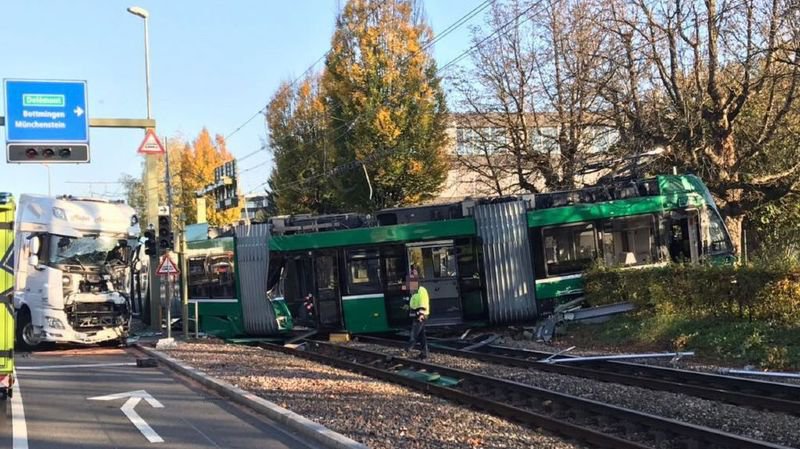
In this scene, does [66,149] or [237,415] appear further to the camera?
[66,149]

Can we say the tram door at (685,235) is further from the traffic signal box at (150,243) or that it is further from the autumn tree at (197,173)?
the autumn tree at (197,173)

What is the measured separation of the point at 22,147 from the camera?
1869 centimetres

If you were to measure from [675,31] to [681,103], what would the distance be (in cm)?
204

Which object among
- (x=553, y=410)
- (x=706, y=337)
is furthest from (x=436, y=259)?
(x=553, y=410)

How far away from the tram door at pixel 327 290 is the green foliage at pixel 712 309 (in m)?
6.23

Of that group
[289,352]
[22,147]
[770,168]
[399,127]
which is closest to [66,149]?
[22,147]

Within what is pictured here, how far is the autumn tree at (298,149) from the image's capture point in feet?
147

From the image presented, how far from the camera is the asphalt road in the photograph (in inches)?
332

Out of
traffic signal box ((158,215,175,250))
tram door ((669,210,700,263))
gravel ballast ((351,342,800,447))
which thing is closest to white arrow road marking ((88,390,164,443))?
gravel ballast ((351,342,800,447))

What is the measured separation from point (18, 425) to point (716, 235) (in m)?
15.7

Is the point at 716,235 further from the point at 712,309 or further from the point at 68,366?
the point at 68,366


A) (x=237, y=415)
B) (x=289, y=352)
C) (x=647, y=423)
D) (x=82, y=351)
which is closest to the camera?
→ (x=647, y=423)

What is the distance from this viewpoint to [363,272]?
19.0m

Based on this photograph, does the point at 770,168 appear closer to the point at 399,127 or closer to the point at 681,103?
the point at 681,103
